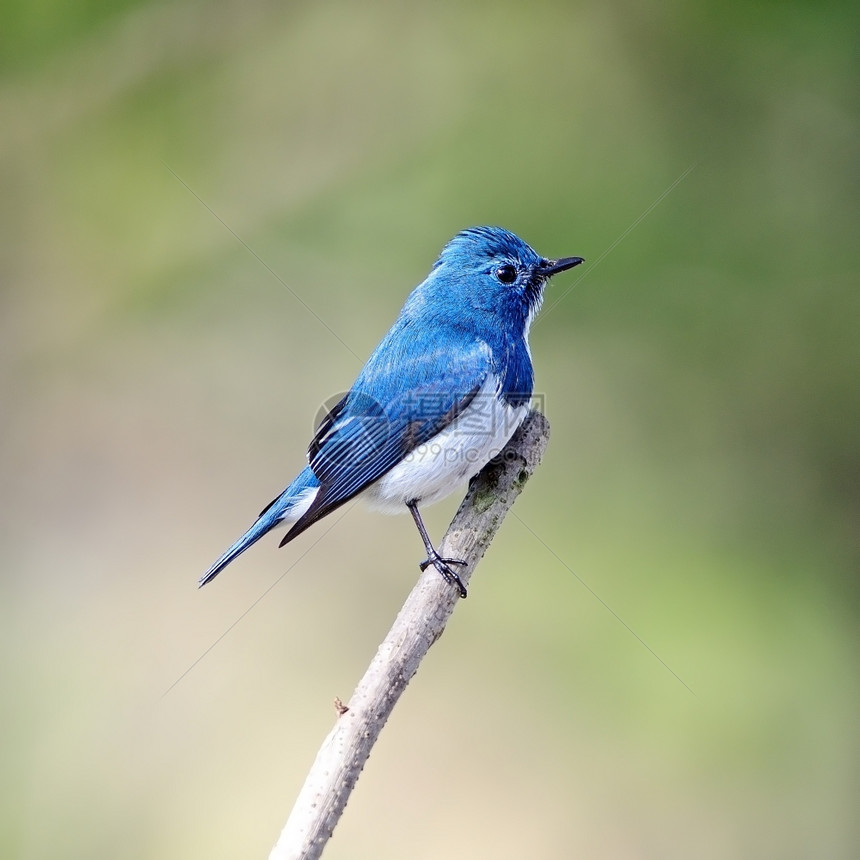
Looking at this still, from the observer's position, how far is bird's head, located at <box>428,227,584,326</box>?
3.27 metres

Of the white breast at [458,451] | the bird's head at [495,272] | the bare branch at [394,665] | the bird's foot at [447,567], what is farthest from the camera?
the bird's head at [495,272]

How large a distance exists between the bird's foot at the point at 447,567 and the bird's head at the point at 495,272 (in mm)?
1085

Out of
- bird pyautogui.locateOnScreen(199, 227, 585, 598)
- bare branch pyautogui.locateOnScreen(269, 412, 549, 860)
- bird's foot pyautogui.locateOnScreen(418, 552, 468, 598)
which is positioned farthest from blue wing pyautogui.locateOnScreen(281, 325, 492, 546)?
bird's foot pyautogui.locateOnScreen(418, 552, 468, 598)

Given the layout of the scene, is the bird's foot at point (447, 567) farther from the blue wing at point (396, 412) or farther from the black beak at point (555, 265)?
the black beak at point (555, 265)

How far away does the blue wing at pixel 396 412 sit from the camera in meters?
2.95

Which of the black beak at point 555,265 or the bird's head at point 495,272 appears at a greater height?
the black beak at point 555,265

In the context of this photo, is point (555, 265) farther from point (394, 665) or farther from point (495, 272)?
point (394, 665)

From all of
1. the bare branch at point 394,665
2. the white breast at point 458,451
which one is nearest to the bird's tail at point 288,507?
the white breast at point 458,451

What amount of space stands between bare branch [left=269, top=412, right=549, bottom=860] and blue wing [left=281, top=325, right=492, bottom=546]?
27cm

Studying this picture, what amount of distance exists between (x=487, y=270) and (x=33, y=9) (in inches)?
115

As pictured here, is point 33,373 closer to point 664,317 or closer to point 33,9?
point 33,9

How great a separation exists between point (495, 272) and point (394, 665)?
174cm

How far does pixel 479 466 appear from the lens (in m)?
2.87

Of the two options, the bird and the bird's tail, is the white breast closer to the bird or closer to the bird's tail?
the bird
